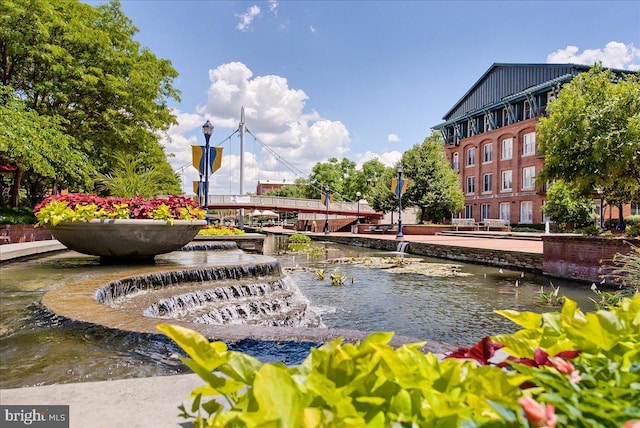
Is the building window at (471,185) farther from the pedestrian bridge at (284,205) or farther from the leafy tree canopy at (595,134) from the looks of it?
the leafy tree canopy at (595,134)

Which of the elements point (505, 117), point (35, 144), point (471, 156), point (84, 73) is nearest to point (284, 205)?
point (471, 156)

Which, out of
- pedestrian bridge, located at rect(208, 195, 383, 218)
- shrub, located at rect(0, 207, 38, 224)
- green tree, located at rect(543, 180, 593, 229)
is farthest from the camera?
pedestrian bridge, located at rect(208, 195, 383, 218)

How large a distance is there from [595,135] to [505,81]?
36.0m

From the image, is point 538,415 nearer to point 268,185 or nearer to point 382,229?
point 382,229

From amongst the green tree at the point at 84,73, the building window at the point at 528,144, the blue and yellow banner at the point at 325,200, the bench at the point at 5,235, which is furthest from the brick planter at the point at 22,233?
the building window at the point at 528,144

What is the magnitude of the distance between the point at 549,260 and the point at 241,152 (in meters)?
55.7

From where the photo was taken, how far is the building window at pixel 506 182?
131 ft

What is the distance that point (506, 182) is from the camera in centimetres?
4047

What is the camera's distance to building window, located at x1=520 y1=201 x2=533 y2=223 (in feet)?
122

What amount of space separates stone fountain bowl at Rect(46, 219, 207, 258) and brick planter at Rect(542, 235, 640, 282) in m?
9.31

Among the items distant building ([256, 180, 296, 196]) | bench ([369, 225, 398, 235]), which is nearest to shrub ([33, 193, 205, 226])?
bench ([369, 225, 398, 235])

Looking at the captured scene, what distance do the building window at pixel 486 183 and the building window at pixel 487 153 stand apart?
63.3 inches

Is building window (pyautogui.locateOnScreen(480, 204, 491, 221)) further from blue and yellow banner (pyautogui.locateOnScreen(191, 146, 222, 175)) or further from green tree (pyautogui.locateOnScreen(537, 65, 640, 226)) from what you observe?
blue and yellow banner (pyautogui.locateOnScreen(191, 146, 222, 175))

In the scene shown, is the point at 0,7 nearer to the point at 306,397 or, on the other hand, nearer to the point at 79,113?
the point at 79,113
